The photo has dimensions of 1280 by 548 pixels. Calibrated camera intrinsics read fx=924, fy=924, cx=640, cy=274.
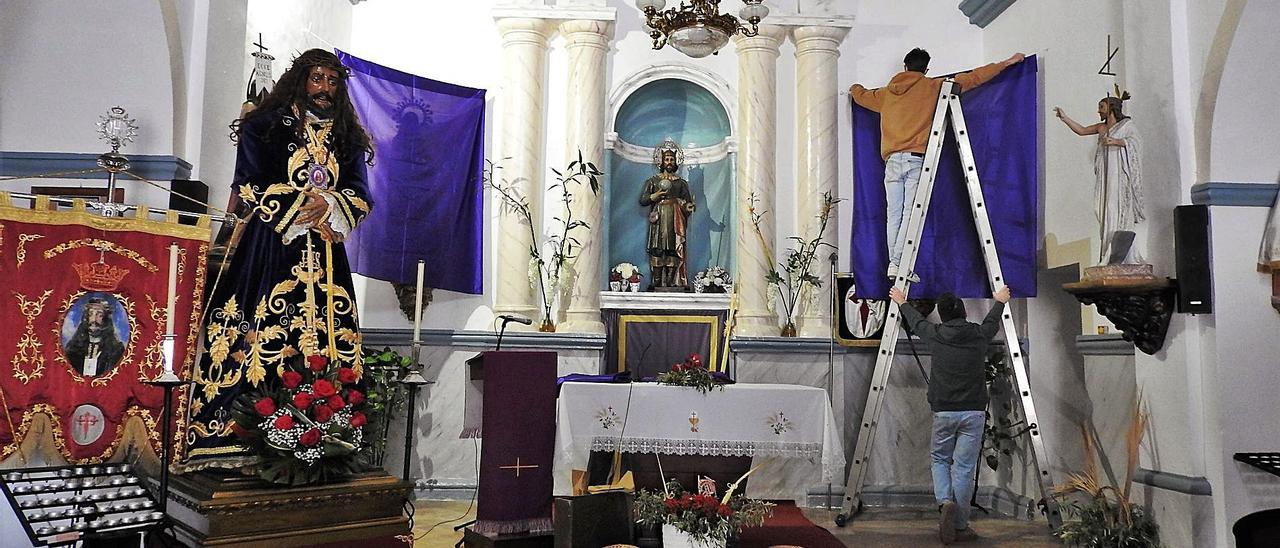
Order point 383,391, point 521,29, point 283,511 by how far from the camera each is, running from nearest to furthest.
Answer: point 283,511 < point 383,391 < point 521,29

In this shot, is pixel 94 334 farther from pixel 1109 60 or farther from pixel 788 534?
pixel 1109 60

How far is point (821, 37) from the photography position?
951 centimetres

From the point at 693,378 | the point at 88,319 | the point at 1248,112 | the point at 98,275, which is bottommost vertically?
the point at 693,378

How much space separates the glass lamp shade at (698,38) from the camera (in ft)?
21.2

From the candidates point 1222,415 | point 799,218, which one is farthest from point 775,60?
point 1222,415

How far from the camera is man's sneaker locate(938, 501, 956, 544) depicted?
271 inches

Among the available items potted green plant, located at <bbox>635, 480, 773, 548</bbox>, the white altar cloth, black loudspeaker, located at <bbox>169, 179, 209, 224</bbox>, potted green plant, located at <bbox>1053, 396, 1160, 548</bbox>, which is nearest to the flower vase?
potted green plant, located at <bbox>635, 480, 773, 548</bbox>

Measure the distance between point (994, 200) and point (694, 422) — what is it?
3.72 meters

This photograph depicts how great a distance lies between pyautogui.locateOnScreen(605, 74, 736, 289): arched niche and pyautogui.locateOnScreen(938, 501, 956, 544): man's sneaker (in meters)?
3.60

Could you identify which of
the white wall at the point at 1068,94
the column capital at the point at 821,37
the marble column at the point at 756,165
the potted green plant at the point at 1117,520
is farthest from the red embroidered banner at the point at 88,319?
the white wall at the point at 1068,94

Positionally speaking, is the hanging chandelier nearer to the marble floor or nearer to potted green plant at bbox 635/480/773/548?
potted green plant at bbox 635/480/773/548

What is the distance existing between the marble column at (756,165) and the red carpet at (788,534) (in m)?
2.24

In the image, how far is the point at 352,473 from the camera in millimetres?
5453

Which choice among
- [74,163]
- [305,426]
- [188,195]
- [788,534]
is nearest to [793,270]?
[788,534]
